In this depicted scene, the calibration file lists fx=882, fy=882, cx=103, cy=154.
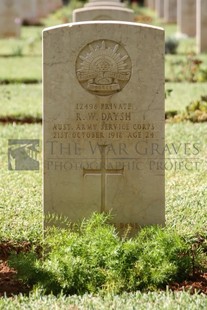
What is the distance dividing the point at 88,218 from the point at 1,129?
4349 mm

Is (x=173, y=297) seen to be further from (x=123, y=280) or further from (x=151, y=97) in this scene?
(x=151, y=97)

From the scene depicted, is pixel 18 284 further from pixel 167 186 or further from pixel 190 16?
pixel 190 16

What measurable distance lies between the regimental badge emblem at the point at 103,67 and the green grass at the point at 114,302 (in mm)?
1570

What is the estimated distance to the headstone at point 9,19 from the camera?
77.2 ft

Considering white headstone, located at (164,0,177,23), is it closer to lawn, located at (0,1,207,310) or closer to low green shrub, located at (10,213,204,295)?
lawn, located at (0,1,207,310)

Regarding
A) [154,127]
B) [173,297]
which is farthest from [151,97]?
[173,297]

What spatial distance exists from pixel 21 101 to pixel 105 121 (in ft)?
21.6

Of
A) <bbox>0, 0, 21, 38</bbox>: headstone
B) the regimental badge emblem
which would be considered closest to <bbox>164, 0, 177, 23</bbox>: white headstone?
<bbox>0, 0, 21, 38</bbox>: headstone

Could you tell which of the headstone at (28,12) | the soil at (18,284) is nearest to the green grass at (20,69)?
the soil at (18,284)

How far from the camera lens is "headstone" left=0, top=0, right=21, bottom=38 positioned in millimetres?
23531

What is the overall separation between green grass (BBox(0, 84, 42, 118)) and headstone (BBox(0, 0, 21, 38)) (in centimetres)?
987

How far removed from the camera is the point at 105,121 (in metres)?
5.50

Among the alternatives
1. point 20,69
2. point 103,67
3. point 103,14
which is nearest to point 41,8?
point 20,69

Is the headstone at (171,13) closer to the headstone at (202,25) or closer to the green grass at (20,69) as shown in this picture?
the headstone at (202,25)
